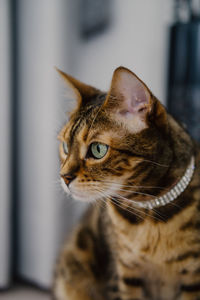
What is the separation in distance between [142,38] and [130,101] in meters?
0.46

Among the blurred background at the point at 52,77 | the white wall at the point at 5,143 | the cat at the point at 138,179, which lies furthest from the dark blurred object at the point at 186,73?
the white wall at the point at 5,143

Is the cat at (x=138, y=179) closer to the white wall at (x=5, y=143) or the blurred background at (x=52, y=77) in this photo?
the blurred background at (x=52, y=77)

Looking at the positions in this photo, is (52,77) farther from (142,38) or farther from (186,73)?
(186,73)

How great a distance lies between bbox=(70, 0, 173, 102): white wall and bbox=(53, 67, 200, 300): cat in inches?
10.3

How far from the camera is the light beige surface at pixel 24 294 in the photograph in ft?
3.92

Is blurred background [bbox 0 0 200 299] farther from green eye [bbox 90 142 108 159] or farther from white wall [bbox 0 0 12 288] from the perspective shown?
green eye [bbox 90 142 108 159]

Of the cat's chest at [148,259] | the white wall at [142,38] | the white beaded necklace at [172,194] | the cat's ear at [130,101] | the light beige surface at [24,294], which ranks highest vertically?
the white wall at [142,38]

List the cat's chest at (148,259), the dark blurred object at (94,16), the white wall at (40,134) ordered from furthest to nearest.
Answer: the white wall at (40,134)
the dark blurred object at (94,16)
the cat's chest at (148,259)

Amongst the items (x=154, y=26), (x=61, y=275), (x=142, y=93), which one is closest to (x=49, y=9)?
(x=154, y=26)

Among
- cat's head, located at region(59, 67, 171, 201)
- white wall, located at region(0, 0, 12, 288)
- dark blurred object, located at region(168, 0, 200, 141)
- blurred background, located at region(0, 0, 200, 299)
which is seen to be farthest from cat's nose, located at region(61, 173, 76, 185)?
white wall, located at region(0, 0, 12, 288)

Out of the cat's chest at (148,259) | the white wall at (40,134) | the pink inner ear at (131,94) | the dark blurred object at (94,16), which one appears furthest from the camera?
the white wall at (40,134)

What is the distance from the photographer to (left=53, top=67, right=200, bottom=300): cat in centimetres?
59

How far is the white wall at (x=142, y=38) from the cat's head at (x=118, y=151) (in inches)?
12.8

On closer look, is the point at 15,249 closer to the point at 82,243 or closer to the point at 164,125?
the point at 82,243
